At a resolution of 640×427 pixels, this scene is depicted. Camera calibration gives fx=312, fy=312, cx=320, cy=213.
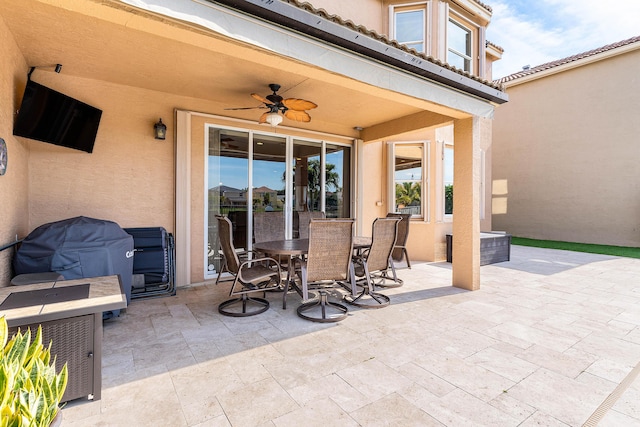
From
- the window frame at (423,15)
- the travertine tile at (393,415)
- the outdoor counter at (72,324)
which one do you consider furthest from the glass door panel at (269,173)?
the travertine tile at (393,415)

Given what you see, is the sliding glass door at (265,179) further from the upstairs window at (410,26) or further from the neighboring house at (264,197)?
the upstairs window at (410,26)

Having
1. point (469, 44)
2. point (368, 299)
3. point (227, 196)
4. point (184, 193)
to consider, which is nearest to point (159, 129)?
point (184, 193)

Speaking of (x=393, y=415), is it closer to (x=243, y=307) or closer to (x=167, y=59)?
(x=243, y=307)

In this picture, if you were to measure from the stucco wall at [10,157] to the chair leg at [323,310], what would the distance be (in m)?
3.15

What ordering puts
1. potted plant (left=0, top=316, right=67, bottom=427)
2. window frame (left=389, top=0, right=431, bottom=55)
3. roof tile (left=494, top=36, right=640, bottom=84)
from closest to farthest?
potted plant (left=0, top=316, right=67, bottom=427)
window frame (left=389, top=0, right=431, bottom=55)
roof tile (left=494, top=36, right=640, bottom=84)

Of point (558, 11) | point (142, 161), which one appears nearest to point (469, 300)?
point (142, 161)

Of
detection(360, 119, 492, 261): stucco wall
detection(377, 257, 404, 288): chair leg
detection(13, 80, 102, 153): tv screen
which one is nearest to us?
detection(13, 80, 102, 153): tv screen

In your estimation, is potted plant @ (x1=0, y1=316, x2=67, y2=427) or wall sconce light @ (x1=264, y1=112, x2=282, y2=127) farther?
wall sconce light @ (x1=264, y1=112, x2=282, y2=127)

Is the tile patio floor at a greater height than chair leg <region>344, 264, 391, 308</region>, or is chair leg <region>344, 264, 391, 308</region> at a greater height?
chair leg <region>344, 264, 391, 308</region>

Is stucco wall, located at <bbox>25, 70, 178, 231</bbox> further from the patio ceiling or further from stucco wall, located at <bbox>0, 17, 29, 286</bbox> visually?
→ stucco wall, located at <bbox>0, 17, 29, 286</bbox>

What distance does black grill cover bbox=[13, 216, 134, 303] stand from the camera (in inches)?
128

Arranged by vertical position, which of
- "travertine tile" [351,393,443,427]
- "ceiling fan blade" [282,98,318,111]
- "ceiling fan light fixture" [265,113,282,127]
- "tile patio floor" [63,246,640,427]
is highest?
"ceiling fan blade" [282,98,318,111]

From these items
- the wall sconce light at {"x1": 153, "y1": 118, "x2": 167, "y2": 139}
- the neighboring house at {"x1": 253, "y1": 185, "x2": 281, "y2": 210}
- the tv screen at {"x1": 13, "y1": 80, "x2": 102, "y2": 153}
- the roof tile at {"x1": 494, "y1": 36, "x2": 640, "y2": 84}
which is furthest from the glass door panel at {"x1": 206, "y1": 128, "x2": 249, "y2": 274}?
the roof tile at {"x1": 494, "y1": 36, "x2": 640, "y2": 84}

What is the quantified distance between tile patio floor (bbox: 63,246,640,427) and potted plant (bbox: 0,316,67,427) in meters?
0.96
